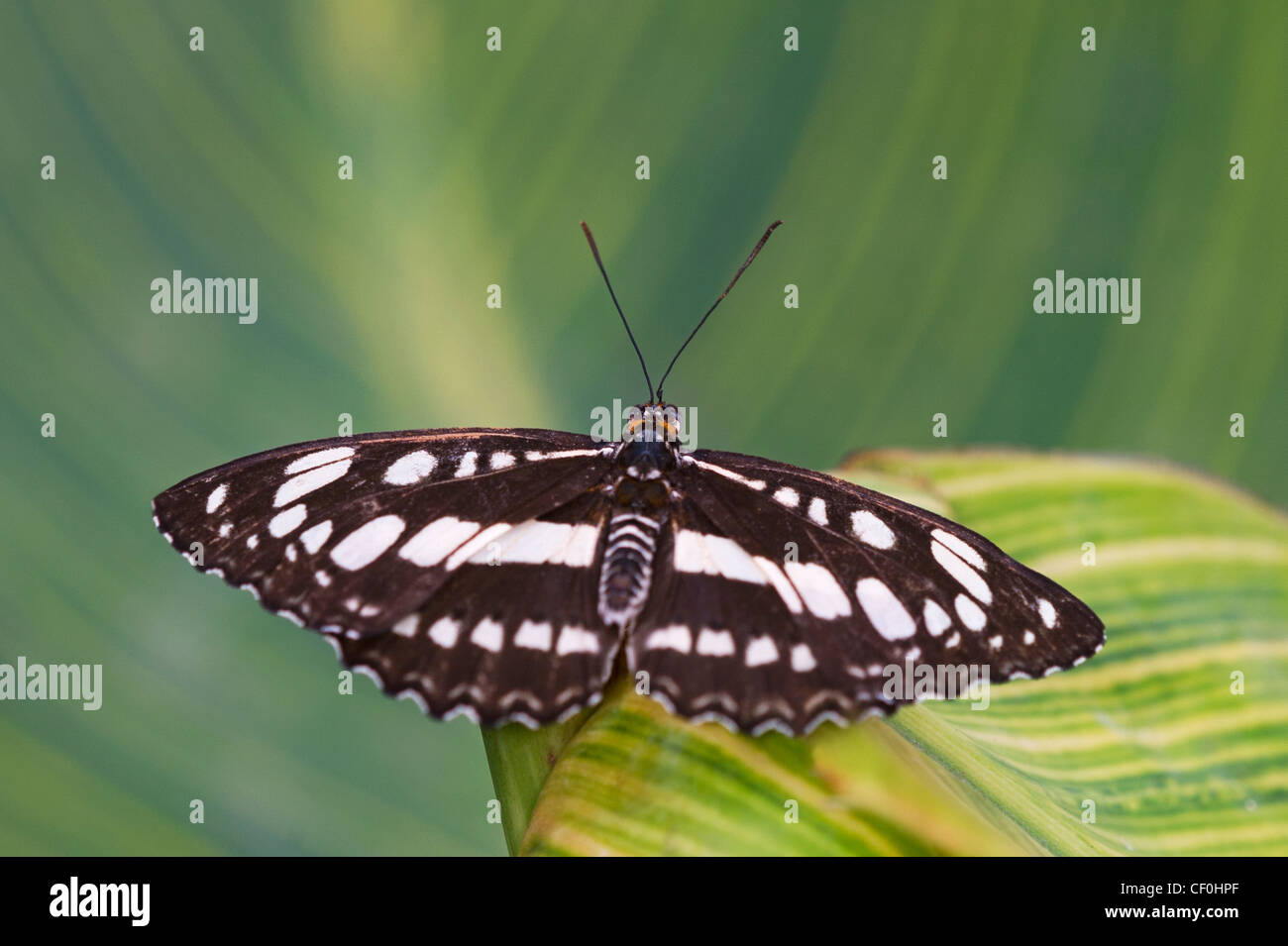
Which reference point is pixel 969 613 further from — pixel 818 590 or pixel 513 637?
pixel 513 637

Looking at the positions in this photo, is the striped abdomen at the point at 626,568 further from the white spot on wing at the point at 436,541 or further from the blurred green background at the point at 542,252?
the blurred green background at the point at 542,252

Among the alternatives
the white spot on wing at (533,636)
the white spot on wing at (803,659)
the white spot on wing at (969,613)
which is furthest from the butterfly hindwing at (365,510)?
the white spot on wing at (969,613)

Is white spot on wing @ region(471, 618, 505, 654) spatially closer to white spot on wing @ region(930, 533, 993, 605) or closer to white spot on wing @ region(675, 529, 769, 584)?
white spot on wing @ region(675, 529, 769, 584)

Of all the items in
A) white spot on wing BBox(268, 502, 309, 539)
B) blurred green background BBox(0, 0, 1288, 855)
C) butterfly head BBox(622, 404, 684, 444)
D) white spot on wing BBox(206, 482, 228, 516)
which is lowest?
white spot on wing BBox(268, 502, 309, 539)

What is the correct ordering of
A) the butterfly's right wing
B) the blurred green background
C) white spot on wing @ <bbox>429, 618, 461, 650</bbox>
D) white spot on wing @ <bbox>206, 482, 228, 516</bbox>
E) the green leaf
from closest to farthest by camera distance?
1. the green leaf
2. the butterfly's right wing
3. white spot on wing @ <bbox>429, 618, 461, 650</bbox>
4. white spot on wing @ <bbox>206, 482, 228, 516</bbox>
5. the blurred green background

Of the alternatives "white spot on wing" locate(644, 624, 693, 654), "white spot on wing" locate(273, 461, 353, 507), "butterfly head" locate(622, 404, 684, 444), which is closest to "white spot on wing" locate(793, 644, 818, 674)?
"white spot on wing" locate(644, 624, 693, 654)

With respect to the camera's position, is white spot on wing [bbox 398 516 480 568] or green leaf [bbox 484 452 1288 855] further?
white spot on wing [bbox 398 516 480 568]
